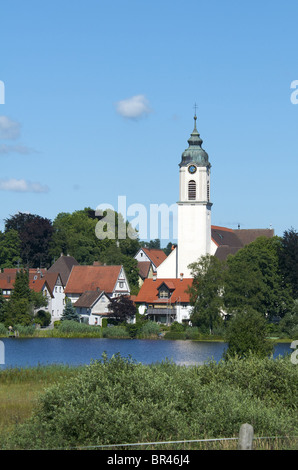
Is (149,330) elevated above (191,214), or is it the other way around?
(191,214)

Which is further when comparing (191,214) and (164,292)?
(191,214)

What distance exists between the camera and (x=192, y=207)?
93812mm

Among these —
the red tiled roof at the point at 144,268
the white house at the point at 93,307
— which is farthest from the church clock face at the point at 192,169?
the red tiled roof at the point at 144,268

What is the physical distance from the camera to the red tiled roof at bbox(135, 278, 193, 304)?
84.7m

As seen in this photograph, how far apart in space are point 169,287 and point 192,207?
11.3m

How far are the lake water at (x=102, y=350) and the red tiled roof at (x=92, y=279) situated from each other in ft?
66.2

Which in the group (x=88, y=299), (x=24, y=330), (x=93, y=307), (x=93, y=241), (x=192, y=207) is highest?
(x=192, y=207)

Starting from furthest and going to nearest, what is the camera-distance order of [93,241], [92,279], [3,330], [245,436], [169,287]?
[93,241] < [92,279] < [169,287] < [3,330] < [245,436]

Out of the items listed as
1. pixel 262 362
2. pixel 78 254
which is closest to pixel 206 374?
pixel 262 362

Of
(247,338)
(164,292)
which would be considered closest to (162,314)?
(164,292)

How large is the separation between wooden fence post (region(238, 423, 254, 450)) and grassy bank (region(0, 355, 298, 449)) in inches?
139

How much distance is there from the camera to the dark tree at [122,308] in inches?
3130

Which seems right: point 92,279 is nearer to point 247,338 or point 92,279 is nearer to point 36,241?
point 36,241
